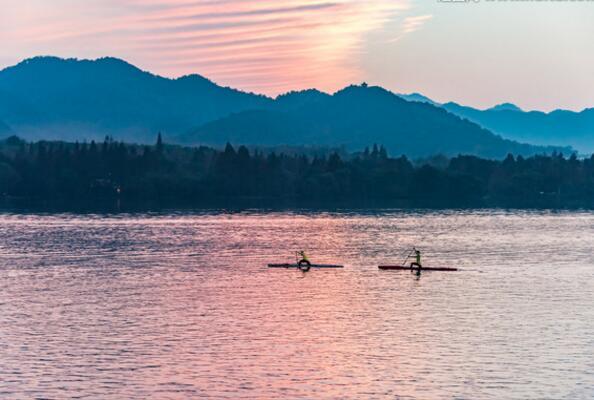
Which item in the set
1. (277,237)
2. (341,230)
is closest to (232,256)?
(277,237)

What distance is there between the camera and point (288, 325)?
233 feet

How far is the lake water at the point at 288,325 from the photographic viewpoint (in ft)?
175

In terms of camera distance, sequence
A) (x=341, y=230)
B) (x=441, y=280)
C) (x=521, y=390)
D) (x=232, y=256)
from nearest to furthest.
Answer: (x=521, y=390), (x=441, y=280), (x=232, y=256), (x=341, y=230)

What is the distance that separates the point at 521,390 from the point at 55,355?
93.3 ft

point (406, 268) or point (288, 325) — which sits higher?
point (406, 268)

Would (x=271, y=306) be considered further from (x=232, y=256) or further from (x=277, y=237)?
(x=277, y=237)

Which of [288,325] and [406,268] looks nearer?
[288,325]

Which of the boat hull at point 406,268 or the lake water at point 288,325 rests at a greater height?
the boat hull at point 406,268

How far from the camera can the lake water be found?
53406 millimetres

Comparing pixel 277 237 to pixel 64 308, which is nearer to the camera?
pixel 64 308

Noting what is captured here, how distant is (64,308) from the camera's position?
7894cm

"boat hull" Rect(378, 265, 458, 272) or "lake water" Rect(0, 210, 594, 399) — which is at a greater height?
"boat hull" Rect(378, 265, 458, 272)

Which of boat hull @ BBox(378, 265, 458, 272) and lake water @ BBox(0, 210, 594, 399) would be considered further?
boat hull @ BBox(378, 265, 458, 272)

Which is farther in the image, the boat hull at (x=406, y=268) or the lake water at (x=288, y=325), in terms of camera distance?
the boat hull at (x=406, y=268)
